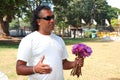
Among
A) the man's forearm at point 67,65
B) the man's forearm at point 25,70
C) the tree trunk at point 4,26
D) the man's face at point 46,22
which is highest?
the man's face at point 46,22

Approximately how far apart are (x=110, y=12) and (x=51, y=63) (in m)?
121

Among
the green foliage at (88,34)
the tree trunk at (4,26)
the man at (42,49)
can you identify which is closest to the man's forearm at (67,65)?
the man at (42,49)

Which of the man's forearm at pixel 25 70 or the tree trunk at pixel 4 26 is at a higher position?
the man's forearm at pixel 25 70

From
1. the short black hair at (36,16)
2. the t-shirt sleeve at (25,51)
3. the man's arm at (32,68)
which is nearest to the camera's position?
the man's arm at (32,68)

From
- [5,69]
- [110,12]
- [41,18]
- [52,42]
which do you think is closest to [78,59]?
[52,42]

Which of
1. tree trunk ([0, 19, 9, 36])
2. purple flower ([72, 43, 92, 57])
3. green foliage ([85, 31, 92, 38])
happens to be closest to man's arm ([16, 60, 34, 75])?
purple flower ([72, 43, 92, 57])

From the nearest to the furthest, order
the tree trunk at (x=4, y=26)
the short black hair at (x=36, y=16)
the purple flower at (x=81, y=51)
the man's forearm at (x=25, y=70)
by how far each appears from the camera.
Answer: the man's forearm at (x=25, y=70) → the short black hair at (x=36, y=16) → the purple flower at (x=81, y=51) → the tree trunk at (x=4, y=26)

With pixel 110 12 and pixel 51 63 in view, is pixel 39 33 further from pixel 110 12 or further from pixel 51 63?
pixel 110 12

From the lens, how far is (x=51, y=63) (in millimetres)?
3879

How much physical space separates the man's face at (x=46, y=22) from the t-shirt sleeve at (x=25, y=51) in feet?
0.74

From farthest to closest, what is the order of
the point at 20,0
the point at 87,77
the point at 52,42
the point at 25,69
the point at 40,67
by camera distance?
the point at 20,0 < the point at 87,77 < the point at 52,42 < the point at 25,69 < the point at 40,67

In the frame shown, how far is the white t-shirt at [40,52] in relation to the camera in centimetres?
384

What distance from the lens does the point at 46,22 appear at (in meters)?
3.93

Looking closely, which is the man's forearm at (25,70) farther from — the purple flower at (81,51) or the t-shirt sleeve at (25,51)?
the purple flower at (81,51)
